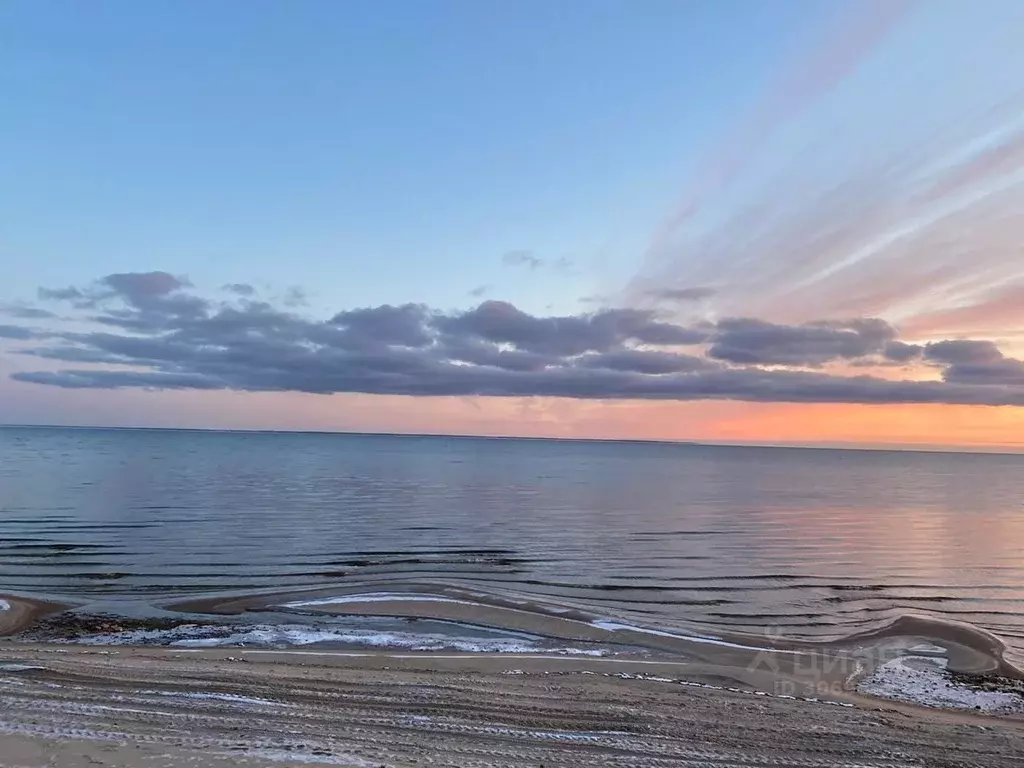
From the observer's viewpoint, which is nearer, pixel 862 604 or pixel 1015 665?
pixel 1015 665

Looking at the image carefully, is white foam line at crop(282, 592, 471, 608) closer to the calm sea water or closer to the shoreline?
the shoreline

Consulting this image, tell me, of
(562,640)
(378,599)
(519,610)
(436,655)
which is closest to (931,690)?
(562,640)

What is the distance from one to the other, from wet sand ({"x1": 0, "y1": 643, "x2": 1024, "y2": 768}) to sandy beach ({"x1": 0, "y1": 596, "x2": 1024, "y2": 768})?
1.4 inches

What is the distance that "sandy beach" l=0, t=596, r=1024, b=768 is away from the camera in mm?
8250

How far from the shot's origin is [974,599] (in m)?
23.0

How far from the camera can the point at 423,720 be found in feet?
32.0

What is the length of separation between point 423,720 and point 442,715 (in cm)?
37

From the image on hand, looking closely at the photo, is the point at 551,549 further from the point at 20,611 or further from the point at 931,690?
the point at 20,611

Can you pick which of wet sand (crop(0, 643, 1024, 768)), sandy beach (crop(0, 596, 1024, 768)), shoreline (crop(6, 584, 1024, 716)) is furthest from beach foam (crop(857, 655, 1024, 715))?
wet sand (crop(0, 643, 1024, 768))

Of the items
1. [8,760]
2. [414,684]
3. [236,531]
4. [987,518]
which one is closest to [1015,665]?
[414,684]

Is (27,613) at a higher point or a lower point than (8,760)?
lower

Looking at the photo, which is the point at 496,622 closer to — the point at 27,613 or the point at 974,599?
the point at 27,613

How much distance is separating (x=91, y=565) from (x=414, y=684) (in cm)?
1930

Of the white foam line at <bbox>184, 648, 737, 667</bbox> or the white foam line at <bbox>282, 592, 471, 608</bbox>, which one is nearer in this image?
the white foam line at <bbox>184, 648, 737, 667</bbox>
